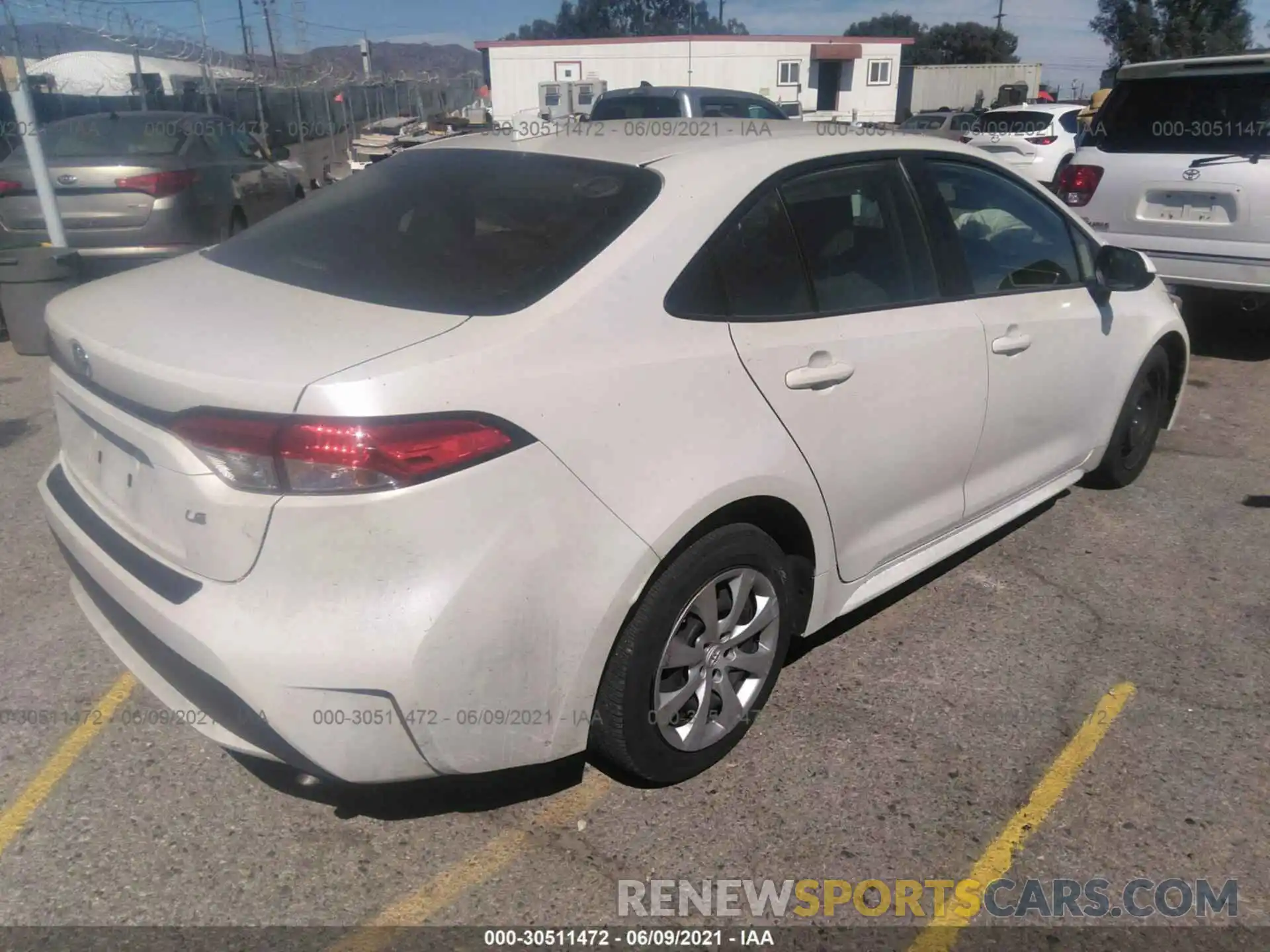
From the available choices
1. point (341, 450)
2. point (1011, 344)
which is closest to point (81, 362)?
point (341, 450)

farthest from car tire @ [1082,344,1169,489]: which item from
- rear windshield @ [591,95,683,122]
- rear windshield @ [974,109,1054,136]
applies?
rear windshield @ [974,109,1054,136]

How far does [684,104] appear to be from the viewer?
1284 centimetres

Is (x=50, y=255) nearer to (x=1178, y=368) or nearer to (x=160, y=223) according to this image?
(x=160, y=223)

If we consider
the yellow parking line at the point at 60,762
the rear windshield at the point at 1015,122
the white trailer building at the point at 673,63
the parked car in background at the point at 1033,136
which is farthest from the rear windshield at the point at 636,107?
the white trailer building at the point at 673,63

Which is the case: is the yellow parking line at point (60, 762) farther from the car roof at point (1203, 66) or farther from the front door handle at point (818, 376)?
the car roof at point (1203, 66)

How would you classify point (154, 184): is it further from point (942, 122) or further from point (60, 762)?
point (942, 122)

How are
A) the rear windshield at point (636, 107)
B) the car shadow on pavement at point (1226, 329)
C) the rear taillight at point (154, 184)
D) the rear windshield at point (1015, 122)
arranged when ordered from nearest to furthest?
the car shadow on pavement at point (1226, 329)
the rear taillight at point (154, 184)
the rear windshield at point (636, 107)
the rear windshield at point (1015, 122)

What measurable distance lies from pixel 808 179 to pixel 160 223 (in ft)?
21.2

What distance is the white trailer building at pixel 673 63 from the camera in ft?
119

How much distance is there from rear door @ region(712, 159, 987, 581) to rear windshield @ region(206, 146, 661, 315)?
14.9 inches

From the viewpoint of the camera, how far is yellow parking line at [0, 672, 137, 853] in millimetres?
2561

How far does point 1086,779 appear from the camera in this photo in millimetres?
2766

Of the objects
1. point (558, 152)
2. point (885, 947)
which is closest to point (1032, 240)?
point (558, 152)

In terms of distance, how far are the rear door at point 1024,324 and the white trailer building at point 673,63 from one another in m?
33.0
